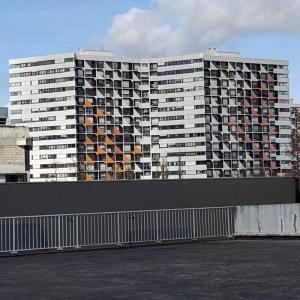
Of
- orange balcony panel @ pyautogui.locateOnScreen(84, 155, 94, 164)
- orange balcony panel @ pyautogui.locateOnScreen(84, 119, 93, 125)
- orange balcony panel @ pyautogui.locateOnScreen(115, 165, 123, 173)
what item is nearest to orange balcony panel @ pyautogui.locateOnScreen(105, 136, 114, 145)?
orange balcony panel @ pyautogui.locateOnScreen(84, 119, 93, 125)

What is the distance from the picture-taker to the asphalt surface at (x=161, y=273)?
11344 mm

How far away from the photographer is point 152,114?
18062 cm

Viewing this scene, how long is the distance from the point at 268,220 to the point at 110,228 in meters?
6.09

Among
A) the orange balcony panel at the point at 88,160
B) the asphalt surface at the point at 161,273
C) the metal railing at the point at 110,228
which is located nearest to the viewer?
the asphalt surface at the point at 161,273

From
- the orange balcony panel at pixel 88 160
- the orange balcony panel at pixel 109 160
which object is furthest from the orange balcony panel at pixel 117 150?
the orange balcony panel at pixel 88 160

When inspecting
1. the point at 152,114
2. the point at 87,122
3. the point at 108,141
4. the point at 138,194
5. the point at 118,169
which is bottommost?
the point at 138,194

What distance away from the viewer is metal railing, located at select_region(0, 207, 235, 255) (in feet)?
71.1

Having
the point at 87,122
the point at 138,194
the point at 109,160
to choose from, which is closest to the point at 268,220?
the point at 138,194

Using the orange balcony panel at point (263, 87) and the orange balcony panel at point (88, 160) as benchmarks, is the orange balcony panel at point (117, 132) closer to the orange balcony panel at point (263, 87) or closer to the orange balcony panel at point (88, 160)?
the orange balcony panel at point (88, 160)

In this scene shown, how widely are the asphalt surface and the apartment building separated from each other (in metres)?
145

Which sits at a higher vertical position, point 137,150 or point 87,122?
point 87,122

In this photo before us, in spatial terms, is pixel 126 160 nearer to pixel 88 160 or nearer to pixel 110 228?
pixel 88 160

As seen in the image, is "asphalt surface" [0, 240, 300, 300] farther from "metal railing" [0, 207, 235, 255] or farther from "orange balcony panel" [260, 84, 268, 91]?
"orange balcony panel" [260, 84, 268, 91]

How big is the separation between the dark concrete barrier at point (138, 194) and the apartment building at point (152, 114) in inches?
5197
